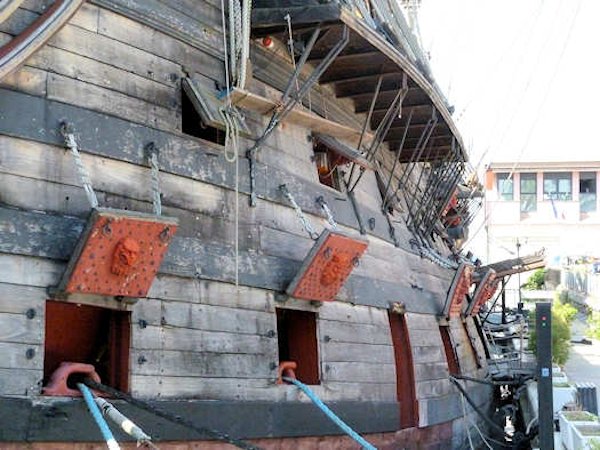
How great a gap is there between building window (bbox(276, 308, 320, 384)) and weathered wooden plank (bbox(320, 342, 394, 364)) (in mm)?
114

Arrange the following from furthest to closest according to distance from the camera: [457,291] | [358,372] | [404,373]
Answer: [457,291] → [404,373] → [358,372]

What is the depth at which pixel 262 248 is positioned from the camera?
7.21 m

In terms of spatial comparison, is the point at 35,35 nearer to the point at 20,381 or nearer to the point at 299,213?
the point at 20,381

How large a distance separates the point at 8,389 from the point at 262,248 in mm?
2710

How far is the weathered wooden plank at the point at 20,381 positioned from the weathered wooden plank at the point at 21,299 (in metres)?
0.36

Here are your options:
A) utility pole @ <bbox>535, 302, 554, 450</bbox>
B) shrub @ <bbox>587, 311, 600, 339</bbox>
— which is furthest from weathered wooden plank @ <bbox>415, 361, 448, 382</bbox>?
shrub @ <bbox>587, 311, 600, 339</bbox>

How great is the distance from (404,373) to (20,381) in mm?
5858

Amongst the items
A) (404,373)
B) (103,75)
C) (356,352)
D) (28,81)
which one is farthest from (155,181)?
(404,373)

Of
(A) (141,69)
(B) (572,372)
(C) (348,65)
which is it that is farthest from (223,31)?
(B) (572,372)

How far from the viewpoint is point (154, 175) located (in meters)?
6.15

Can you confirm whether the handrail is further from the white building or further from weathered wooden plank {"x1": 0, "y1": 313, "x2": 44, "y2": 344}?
the white building

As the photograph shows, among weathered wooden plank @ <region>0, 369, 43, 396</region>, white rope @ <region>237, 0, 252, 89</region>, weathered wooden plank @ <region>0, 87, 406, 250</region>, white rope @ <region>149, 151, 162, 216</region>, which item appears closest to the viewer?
weathered wooden plank @ <region>0, 369, 43, 396</region>

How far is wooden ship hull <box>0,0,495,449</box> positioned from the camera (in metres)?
5.31

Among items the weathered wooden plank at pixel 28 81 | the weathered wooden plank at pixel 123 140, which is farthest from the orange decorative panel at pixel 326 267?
the weathered wooden plank at pixel 28 81
